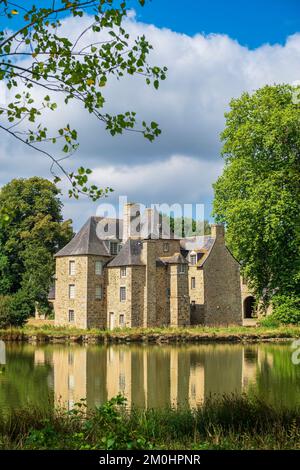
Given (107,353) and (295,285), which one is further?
(295,285)

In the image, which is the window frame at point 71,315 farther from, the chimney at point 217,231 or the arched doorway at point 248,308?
the arched doorway at point 248,308

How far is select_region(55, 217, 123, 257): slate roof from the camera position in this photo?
39500 mm

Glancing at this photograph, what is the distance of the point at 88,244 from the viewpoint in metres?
39.6

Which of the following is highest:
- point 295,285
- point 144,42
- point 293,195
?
point 293,195

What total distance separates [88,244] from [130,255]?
9.13 ft

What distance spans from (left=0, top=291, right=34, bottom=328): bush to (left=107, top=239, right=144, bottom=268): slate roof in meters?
5.70

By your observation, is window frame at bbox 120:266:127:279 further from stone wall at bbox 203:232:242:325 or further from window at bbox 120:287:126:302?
stone wall at bbox 203:232:242:325

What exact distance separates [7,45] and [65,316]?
3349 cm

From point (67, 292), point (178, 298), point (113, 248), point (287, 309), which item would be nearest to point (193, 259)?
point (178, 298)

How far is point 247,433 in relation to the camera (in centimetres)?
786

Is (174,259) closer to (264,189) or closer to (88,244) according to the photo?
(88,244)
